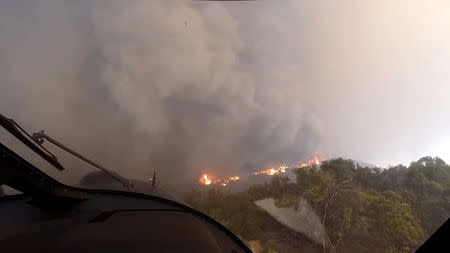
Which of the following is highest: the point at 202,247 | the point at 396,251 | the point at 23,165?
the point at 23,165

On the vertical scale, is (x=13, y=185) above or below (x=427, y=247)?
above

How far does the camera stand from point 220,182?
8019cm

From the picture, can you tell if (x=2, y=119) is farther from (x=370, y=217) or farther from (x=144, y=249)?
(x=370, y=217)

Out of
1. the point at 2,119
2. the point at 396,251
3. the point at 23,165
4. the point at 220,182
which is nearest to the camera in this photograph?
the point at 2,119

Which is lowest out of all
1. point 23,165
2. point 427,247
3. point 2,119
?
point 427,247

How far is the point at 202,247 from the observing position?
3.98 metres

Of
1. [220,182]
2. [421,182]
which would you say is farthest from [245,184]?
[421,182]

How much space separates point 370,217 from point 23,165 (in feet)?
97.8

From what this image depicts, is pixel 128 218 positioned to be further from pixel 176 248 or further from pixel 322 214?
pixel 322 214

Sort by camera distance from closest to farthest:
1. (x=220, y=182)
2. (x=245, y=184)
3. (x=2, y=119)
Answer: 1. (x=2, y=119)
2. (x=220, y=182)
3. (x=245, y=184)

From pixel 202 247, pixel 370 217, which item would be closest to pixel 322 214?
pixel 370 217

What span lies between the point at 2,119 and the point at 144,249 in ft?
7.85

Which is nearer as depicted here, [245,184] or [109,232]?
[109,232]

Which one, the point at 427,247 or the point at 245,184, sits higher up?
the point at 245,184
